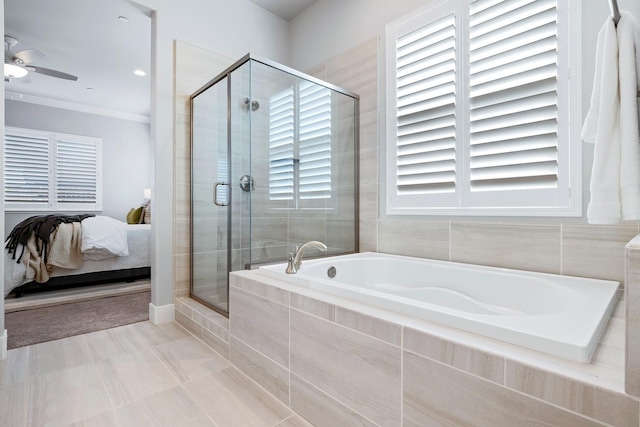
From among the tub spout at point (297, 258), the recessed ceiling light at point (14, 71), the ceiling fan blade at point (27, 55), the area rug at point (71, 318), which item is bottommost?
the area rug at point (71, 318)

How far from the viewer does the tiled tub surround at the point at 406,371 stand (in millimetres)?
688

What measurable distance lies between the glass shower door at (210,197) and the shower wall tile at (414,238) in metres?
1.13

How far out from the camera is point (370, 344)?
1.04 m

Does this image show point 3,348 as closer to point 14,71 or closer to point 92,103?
point 14,71

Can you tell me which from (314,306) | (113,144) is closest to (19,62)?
(113,144)

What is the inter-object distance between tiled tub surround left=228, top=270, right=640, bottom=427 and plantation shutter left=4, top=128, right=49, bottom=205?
535 cm

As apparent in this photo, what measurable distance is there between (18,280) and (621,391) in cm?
406

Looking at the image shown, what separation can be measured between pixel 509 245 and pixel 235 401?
159 centimetres

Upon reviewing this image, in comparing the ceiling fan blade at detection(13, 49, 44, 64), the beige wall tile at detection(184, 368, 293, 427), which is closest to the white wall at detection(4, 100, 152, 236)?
the ceiling fan blade at detection(13, 49, 44, 64)

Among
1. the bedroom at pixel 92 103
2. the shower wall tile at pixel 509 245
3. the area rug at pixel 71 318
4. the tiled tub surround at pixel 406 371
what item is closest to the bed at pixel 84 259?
the bedroom at pixel 92 103

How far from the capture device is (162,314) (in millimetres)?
2459

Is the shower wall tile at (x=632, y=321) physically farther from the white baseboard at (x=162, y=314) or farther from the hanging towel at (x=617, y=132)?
the white baseboard at (x=162, y=314)

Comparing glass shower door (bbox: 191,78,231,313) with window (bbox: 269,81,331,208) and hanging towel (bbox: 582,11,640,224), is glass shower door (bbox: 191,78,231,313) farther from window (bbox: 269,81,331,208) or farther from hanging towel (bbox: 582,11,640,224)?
hanging towel (bbox: 582,11,640,224)

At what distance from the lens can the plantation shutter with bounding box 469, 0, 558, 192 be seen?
1627 millimetres
